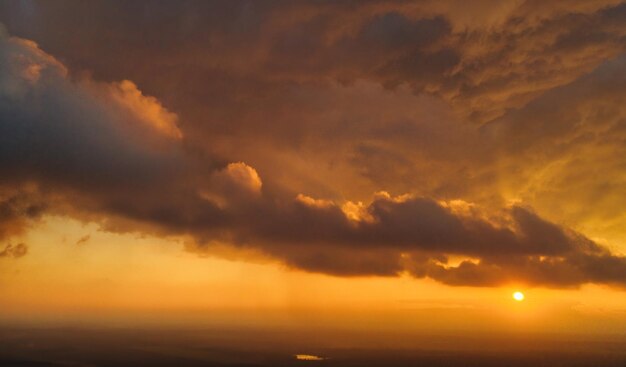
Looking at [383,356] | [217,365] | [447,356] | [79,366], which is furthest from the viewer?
[447,356]

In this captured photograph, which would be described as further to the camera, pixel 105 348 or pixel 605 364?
pixel 105 348

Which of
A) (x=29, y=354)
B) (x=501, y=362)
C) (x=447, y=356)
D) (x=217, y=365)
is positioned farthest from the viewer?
(x=447, y=356)

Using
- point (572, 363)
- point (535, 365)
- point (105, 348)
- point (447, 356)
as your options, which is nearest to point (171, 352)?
point (105, 348)

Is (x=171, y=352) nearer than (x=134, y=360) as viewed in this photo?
No

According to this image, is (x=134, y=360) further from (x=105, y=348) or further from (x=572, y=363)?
(x=572, y=363)

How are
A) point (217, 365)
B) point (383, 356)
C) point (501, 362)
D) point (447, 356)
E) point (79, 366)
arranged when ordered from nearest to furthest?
point (79, 366) < point (217, 365) < point (501, 362) < point (383, 356) < point (447, 356)

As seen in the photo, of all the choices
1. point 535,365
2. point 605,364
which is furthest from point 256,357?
point 605,364

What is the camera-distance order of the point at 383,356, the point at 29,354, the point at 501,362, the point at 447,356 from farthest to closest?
the point at 447,356 < the point at 383,356 < the point at 501,362 < the point at 29,354

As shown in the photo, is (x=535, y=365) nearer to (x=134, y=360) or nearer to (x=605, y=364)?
(x=605, y=364)

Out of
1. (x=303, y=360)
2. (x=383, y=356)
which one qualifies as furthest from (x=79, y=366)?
(x=383, y=356)
